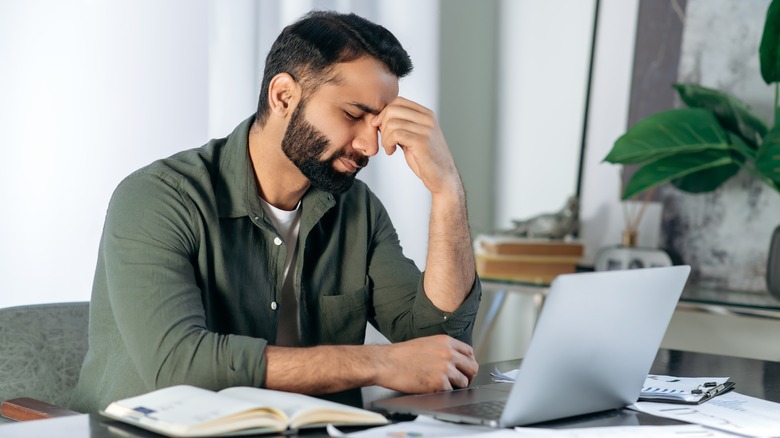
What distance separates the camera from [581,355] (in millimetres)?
1117

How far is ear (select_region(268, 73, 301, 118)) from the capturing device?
171cm

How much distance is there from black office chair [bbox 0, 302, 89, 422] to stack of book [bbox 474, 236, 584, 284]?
1502 mm

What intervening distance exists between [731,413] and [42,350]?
108 cm

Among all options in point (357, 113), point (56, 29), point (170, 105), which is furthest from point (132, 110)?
point (357, 113)

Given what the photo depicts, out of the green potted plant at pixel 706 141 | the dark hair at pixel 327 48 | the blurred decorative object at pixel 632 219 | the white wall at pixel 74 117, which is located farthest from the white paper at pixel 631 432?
the blurred decorative object at pixel 632 219

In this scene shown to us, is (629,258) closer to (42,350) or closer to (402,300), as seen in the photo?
(402,300)

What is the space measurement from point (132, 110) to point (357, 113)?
760mm

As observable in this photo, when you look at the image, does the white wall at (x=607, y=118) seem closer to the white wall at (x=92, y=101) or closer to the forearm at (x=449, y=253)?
the white wall at (x=92, y=101)

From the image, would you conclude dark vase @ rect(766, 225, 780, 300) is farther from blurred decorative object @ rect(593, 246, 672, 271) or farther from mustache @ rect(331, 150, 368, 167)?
mustache @ rect(331, 150, 368, 167)

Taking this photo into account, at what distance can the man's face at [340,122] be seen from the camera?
5.43 feet

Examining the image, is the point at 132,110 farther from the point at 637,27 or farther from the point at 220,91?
the point at 637,27

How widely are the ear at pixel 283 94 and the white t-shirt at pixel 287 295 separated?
0.56 feet

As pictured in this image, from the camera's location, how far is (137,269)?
137 centimetres

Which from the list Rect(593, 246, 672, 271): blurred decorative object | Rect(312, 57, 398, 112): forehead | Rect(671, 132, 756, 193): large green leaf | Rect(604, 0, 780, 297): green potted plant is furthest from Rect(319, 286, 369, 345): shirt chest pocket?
Rect(671, 132, 756, 193): large green leaf
